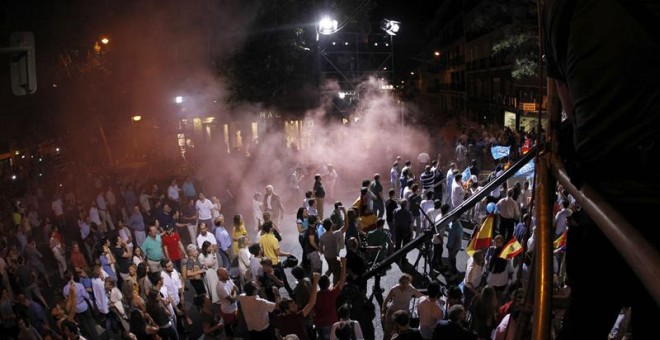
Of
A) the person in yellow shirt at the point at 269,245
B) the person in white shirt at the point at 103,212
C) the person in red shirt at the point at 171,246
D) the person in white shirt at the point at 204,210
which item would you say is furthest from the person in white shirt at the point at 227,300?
the person in white shirt at the point at 103,212

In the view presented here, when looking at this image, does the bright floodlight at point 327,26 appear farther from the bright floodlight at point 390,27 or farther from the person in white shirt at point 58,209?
the person in white shirt at point 58,209

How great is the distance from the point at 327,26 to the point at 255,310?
13.0m

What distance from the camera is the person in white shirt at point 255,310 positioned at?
20.4ft

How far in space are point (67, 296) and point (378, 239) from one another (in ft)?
15.6

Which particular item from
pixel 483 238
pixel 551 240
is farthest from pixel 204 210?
pixel 551 240

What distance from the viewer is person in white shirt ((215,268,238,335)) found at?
6.91 metres

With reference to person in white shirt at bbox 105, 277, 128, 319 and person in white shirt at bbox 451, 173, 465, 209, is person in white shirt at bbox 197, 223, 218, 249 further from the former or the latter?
person in white shirt at bbox 451, 173, 465, 209

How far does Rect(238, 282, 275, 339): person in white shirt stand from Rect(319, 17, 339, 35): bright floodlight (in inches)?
474

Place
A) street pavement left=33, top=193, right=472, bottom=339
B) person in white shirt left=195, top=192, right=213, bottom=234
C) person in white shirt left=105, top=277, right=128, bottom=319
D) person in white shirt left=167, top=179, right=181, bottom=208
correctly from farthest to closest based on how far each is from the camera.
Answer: person in white shirt left=167, top=179, right=181, bottom=208 < person in white shirt left=195, top=192, right=213, bottom=234 < street pavement left=33, top=193, right=472, bottom=339 < person in white shirt left=105, top=277, right=128, bottom=319

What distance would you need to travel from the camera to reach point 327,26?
17.5m

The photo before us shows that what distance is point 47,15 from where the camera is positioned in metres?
17.7

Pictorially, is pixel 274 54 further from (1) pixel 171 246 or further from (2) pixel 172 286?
(2) pixel 172 286

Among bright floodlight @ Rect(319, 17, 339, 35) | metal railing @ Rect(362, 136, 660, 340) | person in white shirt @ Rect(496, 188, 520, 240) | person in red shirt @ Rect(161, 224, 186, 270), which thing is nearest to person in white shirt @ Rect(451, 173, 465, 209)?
person in white shirt @ Rect(496, 188, 520, 240)

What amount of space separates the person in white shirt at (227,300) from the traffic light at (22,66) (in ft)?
12.7
